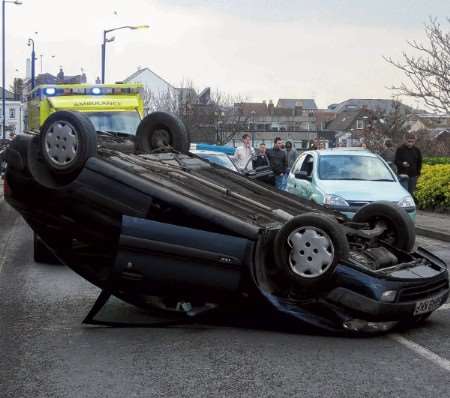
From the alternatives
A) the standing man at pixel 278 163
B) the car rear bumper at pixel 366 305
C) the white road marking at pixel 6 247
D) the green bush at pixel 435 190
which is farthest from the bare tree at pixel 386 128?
the car rear bumper at pixel 366 305

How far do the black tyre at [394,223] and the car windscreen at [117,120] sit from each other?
32.7 ft

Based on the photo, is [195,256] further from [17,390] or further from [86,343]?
[17,390]

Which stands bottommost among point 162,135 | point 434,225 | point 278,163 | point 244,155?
point 434,225

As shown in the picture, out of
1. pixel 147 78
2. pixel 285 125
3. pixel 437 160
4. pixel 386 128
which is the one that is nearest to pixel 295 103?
pixel 285 125

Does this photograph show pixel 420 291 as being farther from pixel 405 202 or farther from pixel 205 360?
pixel 405 202

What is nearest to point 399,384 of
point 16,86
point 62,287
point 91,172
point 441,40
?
point 91,172

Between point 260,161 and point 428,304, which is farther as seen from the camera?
point 260,161

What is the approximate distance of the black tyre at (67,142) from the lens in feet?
24.6

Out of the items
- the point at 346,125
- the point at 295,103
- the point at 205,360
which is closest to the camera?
the point at 205,360

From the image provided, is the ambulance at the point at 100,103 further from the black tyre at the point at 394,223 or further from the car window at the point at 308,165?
the black tyre at the point at 394,223

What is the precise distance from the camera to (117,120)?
1806 cm

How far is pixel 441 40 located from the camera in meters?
25.4

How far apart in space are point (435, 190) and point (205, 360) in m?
15.4

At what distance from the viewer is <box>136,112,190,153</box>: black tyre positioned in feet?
31.0
